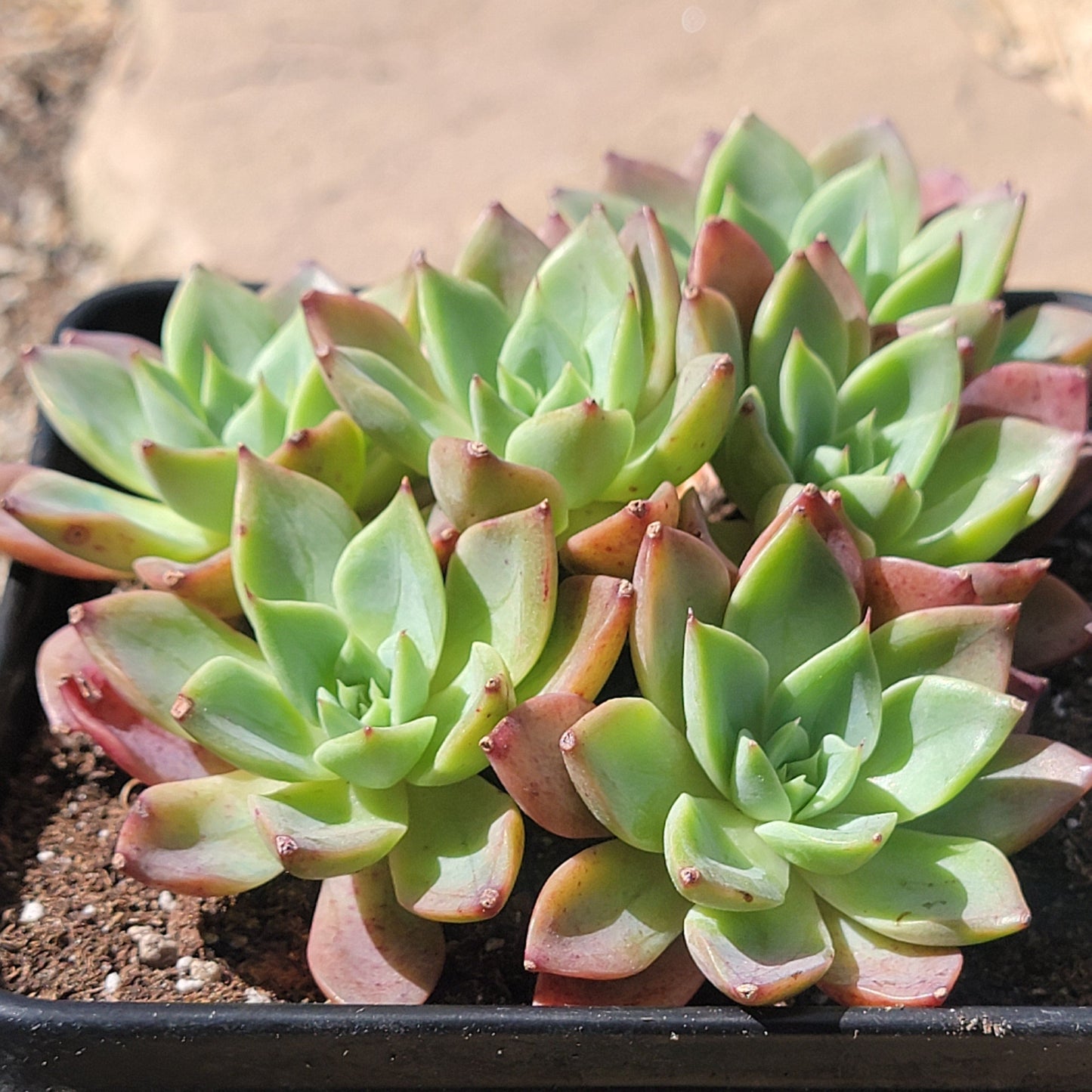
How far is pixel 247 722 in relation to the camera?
0.87 meters

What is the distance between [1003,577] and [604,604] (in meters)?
0.31

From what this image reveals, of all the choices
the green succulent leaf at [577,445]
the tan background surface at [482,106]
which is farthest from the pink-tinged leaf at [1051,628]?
the tan background surface at [482,106]

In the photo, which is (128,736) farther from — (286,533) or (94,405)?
(94,405)

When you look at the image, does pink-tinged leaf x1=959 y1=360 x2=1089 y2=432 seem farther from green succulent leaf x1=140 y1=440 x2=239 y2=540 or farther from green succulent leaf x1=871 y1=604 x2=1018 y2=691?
green succulent leaf x1=140 y1=440 x2=239 y2=540

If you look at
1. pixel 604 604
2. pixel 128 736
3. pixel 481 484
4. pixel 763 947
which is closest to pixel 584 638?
pixel 604 604

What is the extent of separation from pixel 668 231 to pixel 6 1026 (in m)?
0.84

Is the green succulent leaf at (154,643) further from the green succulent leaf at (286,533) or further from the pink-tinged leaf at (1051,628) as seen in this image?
the pink-tinged leaf at (1051,628)

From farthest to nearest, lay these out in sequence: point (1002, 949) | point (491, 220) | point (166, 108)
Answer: point (166, 108), point (491, 220), point (1002, 949)

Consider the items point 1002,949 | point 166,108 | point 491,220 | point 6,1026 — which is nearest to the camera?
point 6,1026

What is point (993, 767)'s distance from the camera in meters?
0.88

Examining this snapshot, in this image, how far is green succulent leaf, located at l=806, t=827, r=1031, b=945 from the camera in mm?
792

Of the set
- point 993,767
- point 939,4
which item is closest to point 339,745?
point 993,767

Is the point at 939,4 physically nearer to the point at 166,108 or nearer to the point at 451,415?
the point at 166,108

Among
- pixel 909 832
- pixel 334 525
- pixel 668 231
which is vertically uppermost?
pixel 668 231
